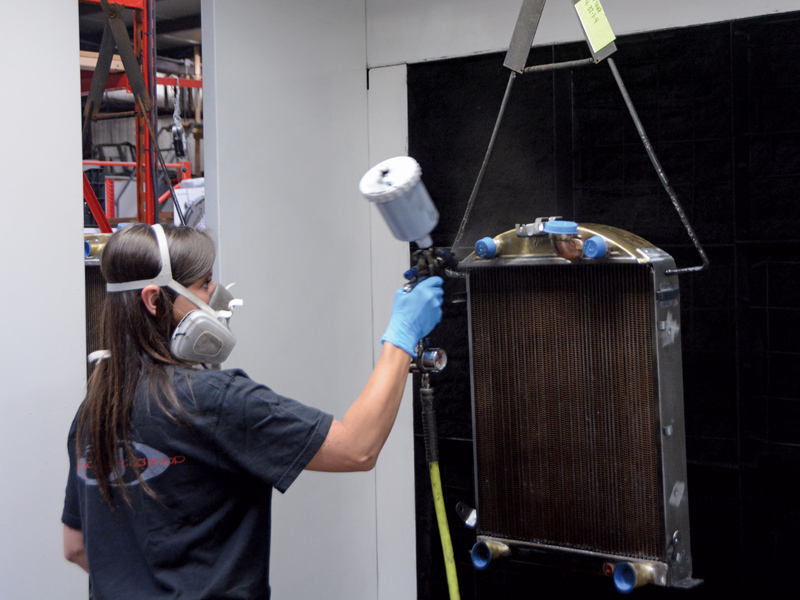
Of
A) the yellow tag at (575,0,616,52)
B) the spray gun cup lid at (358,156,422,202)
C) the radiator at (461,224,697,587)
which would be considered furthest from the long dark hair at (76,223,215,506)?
the yellow tag at (575,0,616,52)

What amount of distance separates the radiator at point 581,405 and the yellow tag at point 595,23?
0.37 meters

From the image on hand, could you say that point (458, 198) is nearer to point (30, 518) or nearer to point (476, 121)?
point (476, 121)

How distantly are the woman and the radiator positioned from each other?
430 millimetres

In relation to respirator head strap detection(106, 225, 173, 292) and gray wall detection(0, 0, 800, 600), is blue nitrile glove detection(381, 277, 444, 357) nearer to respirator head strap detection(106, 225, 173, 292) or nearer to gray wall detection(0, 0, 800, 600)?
respirator head strap detection(106, 225, 173, 292)

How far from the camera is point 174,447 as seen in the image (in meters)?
1.24

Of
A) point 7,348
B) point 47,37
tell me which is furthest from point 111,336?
point 47,37

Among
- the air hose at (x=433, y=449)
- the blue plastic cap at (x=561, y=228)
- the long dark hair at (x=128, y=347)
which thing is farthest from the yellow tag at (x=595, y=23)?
the long dark hair at (x=128, y=347)

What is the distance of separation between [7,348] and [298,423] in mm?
739

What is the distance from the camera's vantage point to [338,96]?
2.48 m

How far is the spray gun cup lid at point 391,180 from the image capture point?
1.40m

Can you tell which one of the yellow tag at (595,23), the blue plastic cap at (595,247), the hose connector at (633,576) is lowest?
the hose connector at (633,576)

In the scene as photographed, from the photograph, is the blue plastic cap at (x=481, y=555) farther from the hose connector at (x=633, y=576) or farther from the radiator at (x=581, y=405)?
the hose connector at (x=633, y=576)

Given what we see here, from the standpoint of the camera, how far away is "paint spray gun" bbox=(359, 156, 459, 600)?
1408 millimetres

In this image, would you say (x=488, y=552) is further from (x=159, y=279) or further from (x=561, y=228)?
(x=159, y=279)
